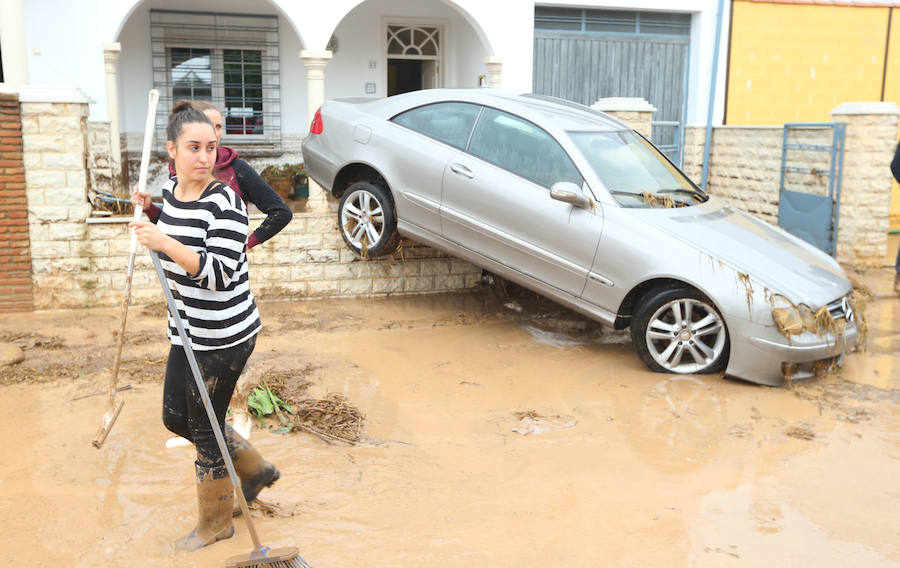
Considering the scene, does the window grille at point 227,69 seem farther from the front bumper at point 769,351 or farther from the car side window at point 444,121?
the front bumper at point 769,351

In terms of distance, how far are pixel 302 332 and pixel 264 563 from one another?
13.7 ft

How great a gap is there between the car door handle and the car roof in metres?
0.63

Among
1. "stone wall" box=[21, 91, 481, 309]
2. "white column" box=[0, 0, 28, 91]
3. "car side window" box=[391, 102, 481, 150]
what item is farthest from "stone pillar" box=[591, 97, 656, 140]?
"white column" box=[0, 0, 28, 91]

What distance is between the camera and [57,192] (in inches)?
300

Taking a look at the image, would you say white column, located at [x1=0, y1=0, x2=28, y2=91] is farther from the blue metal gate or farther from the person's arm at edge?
the blue metal gate

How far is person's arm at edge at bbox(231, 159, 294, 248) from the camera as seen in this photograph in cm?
410

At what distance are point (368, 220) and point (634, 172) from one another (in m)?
2.47

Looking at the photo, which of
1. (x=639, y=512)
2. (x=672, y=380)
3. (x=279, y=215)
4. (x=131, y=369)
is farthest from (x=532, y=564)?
(x=131, y=369)

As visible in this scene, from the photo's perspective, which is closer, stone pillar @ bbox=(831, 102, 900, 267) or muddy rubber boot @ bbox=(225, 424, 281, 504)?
muddy rubber boot @ bbox=(225, 424, 281, 504)

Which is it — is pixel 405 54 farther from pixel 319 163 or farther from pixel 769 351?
pixel 769 351

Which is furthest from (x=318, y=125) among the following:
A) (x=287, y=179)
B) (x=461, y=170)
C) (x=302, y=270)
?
(x=287, y=179)

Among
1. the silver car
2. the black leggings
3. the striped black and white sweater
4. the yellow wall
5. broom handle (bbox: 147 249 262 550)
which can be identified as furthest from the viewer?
the yellow wall

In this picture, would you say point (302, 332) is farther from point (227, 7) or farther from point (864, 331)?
point (227, 7)

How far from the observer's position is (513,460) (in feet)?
15.6
